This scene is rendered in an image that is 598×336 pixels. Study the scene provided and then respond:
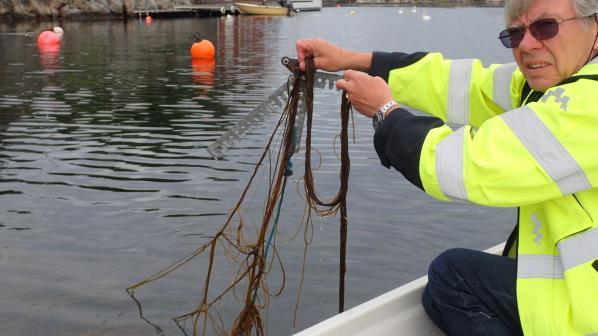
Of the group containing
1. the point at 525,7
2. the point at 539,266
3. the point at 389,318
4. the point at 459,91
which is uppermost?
the point at 525,7

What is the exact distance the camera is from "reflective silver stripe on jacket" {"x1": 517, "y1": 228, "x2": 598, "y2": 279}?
2.39m

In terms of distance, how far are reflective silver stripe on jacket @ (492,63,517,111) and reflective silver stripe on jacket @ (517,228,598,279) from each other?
104 cm

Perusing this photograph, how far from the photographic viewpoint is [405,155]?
2.67 metres

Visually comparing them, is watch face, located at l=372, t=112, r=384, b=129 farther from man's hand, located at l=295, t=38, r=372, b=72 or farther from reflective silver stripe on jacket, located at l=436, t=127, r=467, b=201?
man's hand, located at l=295, t=38, r=372, b=72

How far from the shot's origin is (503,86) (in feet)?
11.1

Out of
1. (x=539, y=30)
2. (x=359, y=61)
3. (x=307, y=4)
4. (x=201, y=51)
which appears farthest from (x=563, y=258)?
(x=307, y=4)

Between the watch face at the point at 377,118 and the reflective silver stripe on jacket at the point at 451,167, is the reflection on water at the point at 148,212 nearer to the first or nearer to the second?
the watch face at the point at 377,118

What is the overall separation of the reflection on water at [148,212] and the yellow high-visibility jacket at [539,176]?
343 centimetres

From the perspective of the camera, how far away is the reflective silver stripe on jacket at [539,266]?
254 centimetres

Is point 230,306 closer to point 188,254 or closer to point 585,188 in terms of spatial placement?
point 188,254

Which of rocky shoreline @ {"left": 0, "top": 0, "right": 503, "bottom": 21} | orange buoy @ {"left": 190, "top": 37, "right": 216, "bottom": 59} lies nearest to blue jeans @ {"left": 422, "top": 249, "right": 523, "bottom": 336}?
orange buoy @ {"left": 190, "top": 37, "right": 216, "bottom": 59}

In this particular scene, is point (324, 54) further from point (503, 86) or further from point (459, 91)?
point (503, 86)

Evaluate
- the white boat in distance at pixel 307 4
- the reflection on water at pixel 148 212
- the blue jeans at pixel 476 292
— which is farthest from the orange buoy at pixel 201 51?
the white boat in distance at pixel 307 4

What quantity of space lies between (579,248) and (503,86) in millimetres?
1201
